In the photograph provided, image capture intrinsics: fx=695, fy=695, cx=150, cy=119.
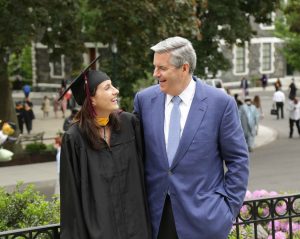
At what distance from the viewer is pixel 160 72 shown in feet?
12.8

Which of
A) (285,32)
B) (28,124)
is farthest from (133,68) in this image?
(285,32)

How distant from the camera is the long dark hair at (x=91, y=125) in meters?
3.88

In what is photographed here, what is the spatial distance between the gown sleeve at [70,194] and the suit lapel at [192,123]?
561mm

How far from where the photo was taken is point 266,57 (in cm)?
4969

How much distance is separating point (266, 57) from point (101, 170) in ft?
154

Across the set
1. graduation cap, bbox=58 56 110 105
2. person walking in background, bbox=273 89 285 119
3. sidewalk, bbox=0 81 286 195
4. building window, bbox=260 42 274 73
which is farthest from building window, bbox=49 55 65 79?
graduation cap, bbox=58 56 110 105

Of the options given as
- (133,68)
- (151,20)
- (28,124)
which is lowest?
(28,124)

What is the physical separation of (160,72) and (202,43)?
60.1 feet

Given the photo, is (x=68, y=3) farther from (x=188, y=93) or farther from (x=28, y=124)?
(x=188, y=93)

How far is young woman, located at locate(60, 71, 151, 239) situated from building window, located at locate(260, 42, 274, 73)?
151 feet

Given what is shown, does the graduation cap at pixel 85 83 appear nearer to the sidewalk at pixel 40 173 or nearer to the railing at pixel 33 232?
the railing at pixel 33 232

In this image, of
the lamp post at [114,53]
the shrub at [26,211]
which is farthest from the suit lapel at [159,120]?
the lamp post at [114,53]

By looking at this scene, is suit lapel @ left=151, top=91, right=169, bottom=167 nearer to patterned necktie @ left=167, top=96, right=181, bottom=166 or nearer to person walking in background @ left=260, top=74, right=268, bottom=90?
patterned necktie @ left=167, top=96, right=181, bottom=166

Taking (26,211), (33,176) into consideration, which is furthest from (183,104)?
(33,176)
